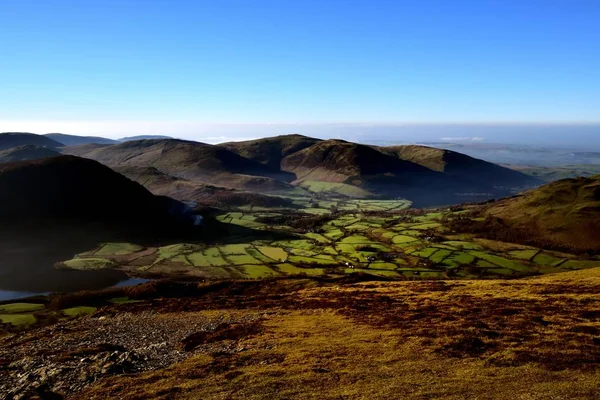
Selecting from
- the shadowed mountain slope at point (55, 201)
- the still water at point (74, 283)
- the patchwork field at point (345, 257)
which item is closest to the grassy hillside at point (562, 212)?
the patchwork field at point (345, 257)

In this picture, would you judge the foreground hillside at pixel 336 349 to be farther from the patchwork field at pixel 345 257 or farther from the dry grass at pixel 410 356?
the patchwork field at pixel 345 257

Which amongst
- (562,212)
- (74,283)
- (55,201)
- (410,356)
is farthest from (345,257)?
(55,201)

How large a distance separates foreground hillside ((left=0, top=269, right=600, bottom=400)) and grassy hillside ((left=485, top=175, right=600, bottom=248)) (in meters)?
81.8

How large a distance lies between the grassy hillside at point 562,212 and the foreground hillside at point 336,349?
3221 inches

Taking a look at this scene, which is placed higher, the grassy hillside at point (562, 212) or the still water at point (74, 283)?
the grassy hillside at point (562, 212)

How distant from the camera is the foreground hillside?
2992 centimetres

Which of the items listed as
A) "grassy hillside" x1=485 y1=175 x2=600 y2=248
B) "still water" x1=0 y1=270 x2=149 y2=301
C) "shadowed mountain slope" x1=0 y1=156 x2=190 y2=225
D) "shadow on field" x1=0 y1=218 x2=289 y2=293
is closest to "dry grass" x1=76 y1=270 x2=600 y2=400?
"still water" x1=0 y1=270 x2=149 y2=301

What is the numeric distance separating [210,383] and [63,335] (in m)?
34.6

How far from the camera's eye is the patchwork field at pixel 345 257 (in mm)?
111562

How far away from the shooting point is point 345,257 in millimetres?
126500

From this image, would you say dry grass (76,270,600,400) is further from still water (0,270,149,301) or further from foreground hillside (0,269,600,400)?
still water (0,270,149,301)

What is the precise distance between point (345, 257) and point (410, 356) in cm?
9052

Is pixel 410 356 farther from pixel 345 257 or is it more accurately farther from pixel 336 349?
pixel 345 257

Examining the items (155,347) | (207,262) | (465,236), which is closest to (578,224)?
(465,236)
